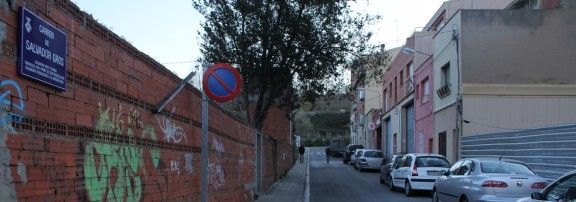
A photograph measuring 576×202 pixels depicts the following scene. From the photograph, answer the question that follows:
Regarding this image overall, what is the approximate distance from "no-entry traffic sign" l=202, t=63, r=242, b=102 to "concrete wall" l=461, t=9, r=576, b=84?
61.6ft

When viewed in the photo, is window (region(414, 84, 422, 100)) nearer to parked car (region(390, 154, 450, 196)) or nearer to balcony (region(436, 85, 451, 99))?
balcony (region(436, 85, 451, 99))

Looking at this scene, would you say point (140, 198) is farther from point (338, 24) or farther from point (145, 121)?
point (338, 24)

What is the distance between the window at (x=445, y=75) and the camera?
92.0 feet

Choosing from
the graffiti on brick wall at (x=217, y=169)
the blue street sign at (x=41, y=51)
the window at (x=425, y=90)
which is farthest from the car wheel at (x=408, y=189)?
the blue street sign at (x=41, y=51)

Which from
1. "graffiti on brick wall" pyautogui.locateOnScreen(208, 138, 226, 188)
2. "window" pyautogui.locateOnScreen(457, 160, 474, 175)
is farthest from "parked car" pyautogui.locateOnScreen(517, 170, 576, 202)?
"graffiti on brick wall" pyautogui.locateOnScreen(208, 138, 226, 188)

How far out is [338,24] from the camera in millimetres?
21141

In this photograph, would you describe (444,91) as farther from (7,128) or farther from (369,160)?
(7,128)

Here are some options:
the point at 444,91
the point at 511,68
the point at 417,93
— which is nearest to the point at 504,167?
the point at 511,68

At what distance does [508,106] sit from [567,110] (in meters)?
2.23

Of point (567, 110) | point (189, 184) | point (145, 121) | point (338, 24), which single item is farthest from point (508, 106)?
point (145, 121)

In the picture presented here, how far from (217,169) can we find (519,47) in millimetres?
17682

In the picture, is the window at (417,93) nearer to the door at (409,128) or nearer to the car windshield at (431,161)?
the door at (409,128)

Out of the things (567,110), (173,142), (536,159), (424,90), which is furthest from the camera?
(424,90)

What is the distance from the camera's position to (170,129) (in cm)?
812
